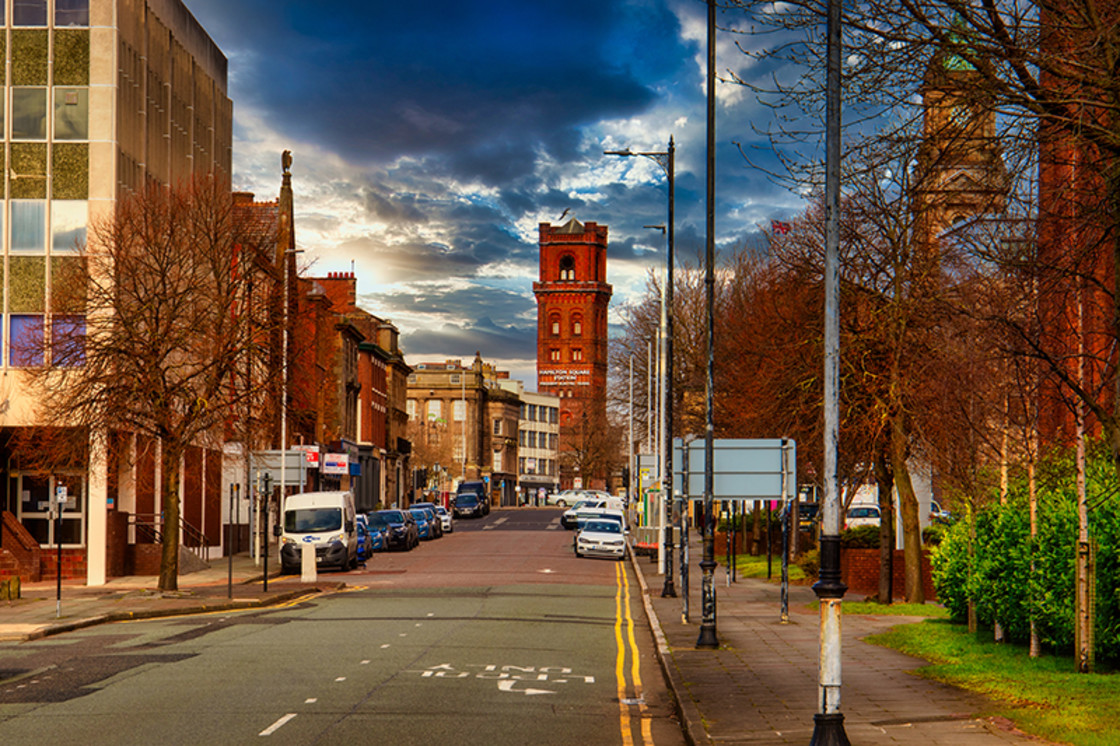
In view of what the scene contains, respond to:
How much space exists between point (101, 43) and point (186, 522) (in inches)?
614

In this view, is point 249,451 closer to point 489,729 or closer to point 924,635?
point 924,635

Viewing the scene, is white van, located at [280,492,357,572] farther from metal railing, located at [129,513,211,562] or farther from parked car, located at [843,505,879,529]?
parked car, located at [843,505,879,529]

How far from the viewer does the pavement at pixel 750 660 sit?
11.5 metres

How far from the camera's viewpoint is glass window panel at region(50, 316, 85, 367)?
29.4m

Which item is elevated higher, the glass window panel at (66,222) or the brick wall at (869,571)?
the glass window panel at (66,222)

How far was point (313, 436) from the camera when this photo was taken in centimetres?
6353

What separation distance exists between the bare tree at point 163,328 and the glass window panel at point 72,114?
13.3 ft

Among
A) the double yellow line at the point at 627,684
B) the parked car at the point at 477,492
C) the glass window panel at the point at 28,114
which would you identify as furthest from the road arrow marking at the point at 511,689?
the parked car at the point at 477,492

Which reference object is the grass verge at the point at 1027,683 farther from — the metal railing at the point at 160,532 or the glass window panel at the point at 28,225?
the glass window panel at the point at 28,225

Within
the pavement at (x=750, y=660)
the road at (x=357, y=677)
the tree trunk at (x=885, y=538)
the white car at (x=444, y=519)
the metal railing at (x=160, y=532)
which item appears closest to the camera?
the pavement at (x=750, y=660)

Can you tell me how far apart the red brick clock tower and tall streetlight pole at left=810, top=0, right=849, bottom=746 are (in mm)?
148886

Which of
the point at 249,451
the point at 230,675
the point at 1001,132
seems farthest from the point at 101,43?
the point at 1001,132

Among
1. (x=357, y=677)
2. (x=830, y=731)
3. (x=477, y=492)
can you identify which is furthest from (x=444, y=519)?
(x=830, y=731)

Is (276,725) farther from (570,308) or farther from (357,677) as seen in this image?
(570,308)
